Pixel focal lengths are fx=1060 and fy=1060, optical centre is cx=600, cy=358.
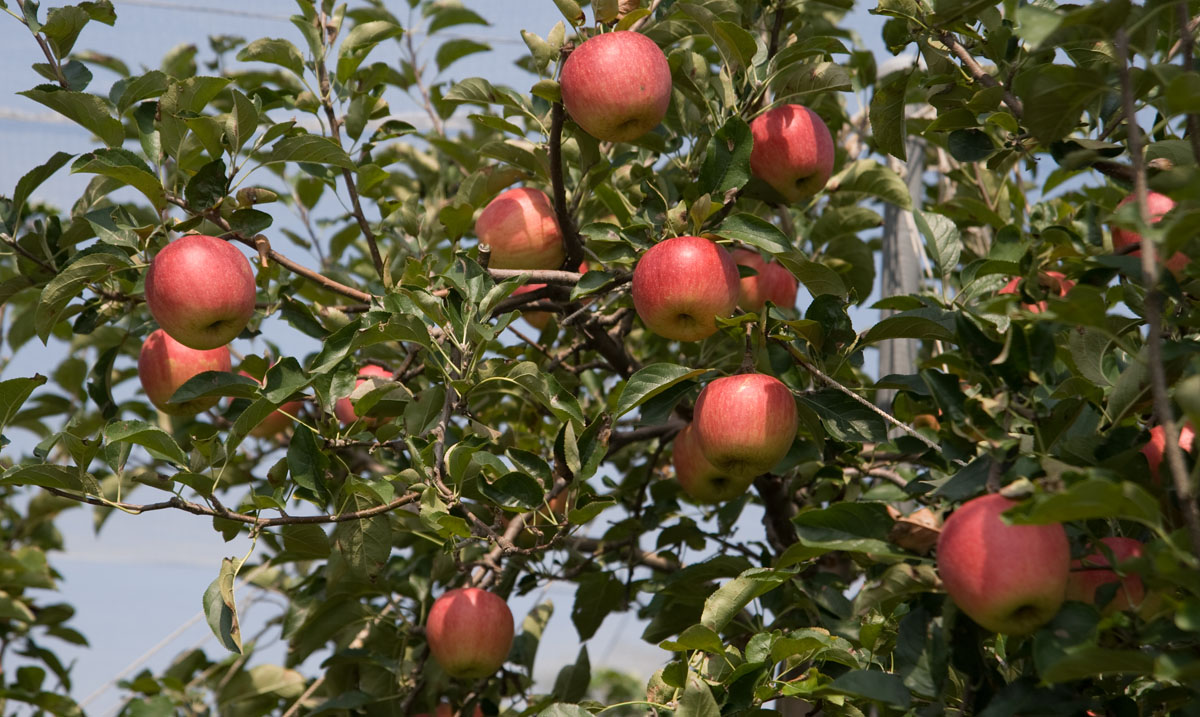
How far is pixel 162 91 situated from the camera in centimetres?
154

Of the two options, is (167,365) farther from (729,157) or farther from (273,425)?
(729,157)

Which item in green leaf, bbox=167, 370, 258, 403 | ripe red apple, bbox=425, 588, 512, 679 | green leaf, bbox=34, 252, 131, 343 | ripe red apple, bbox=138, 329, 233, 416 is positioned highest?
green leaf, bbox=34, 252, 131, 343

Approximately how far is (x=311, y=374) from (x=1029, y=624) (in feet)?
2.74

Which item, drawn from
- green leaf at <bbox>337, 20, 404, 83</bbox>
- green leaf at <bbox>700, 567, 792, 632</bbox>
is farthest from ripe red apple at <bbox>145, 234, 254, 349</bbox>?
green leaf at <bbox>700, 567, 792, 632</bbox>

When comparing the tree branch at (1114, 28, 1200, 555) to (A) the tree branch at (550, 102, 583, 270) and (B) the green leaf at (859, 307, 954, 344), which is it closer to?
(B) the green leaf at (859, 307, 954, 344)

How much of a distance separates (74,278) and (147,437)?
31cm

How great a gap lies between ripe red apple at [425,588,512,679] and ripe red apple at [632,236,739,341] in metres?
0.52

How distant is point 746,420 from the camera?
1.25 meters

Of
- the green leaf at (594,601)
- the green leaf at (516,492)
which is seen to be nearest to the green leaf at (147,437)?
the green leaf at (516,492)

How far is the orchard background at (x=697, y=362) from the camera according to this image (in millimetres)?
995

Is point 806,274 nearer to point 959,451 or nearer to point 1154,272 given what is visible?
point 959,451

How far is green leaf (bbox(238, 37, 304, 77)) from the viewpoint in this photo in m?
1.62

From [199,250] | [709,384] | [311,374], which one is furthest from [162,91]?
[709,384]

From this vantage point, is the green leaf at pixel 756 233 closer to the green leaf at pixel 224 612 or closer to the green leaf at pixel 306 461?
the green leaf at pixel 306 461
